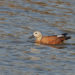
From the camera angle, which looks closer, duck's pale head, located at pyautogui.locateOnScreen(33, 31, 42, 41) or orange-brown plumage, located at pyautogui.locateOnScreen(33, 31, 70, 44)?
orange-brown plumage, located at pyautogui.locateOnScreen(33, 31, 70, 44)

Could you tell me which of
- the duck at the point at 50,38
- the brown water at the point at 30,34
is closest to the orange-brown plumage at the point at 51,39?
the duck at the point at 50,38

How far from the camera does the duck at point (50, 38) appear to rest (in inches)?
568

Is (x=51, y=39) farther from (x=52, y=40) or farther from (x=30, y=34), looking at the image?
(x=30, y=34)

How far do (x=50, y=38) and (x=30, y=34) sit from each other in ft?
3.84

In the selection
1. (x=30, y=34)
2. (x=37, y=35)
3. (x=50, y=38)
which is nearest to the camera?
(x=50, y=38)

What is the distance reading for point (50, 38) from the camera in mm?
14398

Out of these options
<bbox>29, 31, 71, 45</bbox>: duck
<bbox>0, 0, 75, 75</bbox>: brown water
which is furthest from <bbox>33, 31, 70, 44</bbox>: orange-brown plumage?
<bbox>0, 0, 75, 75</bbox>: brown water

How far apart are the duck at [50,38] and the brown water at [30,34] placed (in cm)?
26

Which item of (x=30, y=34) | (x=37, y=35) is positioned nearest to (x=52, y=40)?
(x=37, y=35)

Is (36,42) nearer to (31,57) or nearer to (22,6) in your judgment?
(31,57)

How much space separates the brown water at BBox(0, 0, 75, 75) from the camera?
425 inches

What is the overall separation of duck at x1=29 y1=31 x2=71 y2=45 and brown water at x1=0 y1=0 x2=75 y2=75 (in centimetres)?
26

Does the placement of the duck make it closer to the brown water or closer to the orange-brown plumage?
the orange-brown plumage

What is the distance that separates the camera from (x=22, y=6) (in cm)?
1991
